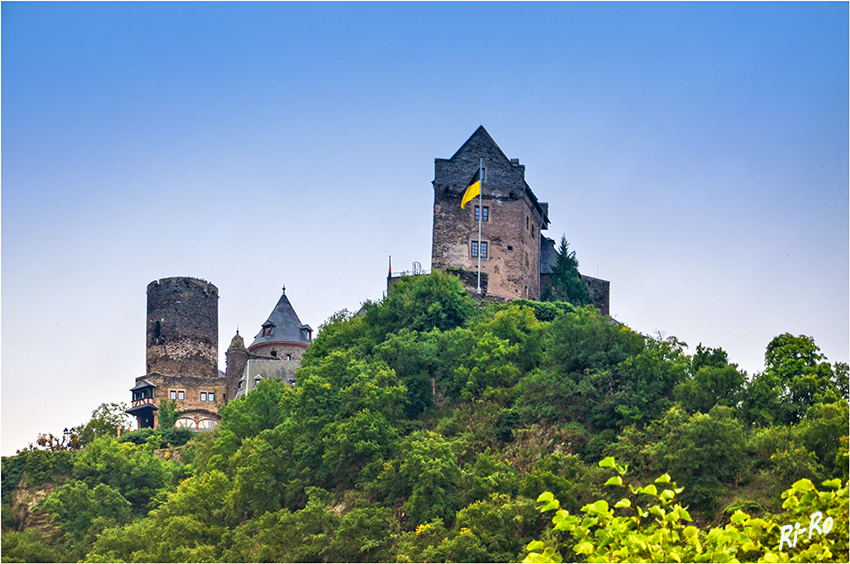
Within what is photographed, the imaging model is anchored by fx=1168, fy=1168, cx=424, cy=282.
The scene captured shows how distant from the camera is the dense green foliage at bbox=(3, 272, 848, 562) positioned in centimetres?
3816

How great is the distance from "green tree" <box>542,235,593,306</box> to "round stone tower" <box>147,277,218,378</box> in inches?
1048

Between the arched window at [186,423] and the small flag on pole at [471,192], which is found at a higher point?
the small flag on pole at [471,192]

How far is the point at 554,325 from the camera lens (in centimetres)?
5128

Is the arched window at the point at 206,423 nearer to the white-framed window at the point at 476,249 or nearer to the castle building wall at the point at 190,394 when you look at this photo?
the castle building wall at the point at 190,394

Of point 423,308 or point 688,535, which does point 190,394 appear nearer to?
point 423,308

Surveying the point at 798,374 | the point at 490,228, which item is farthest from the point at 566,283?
the point at 798,374

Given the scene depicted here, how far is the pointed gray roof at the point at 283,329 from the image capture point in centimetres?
7656

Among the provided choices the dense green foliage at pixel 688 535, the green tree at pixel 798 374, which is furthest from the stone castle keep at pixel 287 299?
the dense green foliage at pixel 688 535

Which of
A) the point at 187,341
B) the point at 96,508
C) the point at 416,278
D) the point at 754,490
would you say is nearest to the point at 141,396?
the point at 187,341

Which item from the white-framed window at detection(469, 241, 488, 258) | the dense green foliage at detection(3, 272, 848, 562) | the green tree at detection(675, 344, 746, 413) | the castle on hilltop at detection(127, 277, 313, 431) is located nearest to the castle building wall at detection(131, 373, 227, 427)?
the castle on hilltop at detection(127, 277, 313, 431)

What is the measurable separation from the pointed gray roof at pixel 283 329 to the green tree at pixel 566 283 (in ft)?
64.0

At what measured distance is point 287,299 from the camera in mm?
79812

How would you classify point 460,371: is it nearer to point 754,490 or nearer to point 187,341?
point 754,490

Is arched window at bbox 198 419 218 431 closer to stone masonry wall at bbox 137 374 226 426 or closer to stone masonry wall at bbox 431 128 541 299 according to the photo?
stone masonry wall at bbox 137 374 226 426
